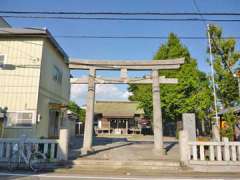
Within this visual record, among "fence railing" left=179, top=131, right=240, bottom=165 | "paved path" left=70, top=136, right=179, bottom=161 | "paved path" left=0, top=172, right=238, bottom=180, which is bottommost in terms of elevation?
"paved path" left=0, top=172, right=238, bottom=180

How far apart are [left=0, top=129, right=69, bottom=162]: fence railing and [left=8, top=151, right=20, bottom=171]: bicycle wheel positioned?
Result: 1.20 feet

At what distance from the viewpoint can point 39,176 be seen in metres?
6.35

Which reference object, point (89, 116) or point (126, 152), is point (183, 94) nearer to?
point (126, 152)

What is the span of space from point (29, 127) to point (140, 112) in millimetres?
21762

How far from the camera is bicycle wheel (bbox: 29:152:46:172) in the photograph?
720 centimetres

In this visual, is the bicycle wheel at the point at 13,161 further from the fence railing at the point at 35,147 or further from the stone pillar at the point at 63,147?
the stone pillar at the point at 63,147

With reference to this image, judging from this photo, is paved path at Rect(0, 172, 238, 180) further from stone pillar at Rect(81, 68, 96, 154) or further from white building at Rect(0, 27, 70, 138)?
white building at Rect(0, 27, 70, 138)

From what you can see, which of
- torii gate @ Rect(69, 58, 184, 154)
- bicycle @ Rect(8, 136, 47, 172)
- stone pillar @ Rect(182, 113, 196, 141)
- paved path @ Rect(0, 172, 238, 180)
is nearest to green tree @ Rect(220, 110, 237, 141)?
stone pillar @ Rect(182, 113, 196, 141)

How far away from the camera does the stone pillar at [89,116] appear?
10.1m

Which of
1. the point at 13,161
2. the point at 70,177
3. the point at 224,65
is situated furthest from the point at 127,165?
the point at 224,65

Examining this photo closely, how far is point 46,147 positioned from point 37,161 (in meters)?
0.64

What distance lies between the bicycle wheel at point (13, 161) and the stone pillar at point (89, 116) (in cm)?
293

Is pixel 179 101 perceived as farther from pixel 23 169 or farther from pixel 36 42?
pixel 23 169

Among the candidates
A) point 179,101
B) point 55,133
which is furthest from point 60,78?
point 179,101
